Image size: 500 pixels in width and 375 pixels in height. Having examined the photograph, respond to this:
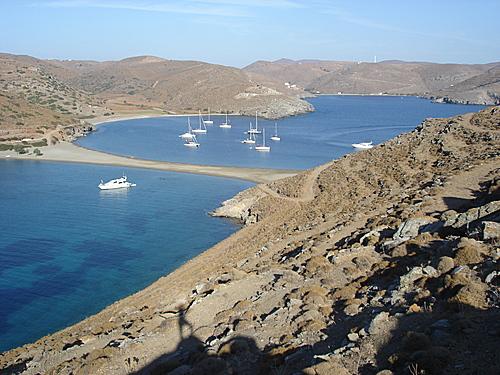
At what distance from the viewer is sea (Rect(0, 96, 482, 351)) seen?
94.3ft

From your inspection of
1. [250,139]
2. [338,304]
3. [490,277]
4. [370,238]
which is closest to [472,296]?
[490,277]

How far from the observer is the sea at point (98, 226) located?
1131 inches

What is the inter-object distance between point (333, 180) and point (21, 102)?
334 feet

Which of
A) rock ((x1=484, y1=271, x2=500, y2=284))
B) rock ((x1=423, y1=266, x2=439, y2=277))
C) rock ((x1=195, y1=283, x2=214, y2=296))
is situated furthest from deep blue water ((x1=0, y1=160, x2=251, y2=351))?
rock ((x1=484, y1=271, x2=500, y2=284))

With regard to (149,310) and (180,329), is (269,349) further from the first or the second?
(149,310)

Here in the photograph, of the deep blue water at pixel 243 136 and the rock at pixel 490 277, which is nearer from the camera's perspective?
the rock at pixel 490 277

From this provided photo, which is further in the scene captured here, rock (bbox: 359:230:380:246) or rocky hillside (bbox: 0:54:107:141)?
rocky hillside (bbox: 0:54:107:141)

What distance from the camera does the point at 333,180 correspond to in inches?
1708

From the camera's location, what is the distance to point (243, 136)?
115875mm

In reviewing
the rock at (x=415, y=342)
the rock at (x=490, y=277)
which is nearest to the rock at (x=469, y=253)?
the rock at (x=490, y=277)

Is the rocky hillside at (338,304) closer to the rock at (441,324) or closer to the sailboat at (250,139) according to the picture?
the rock at (441,324)

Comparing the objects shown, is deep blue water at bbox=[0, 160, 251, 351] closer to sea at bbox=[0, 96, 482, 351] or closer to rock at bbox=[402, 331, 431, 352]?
sea at bbox=[0, 96, 482, 351]

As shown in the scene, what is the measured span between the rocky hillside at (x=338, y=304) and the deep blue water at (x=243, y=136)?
1846 inches

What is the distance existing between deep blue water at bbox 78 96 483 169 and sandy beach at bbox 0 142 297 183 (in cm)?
441
